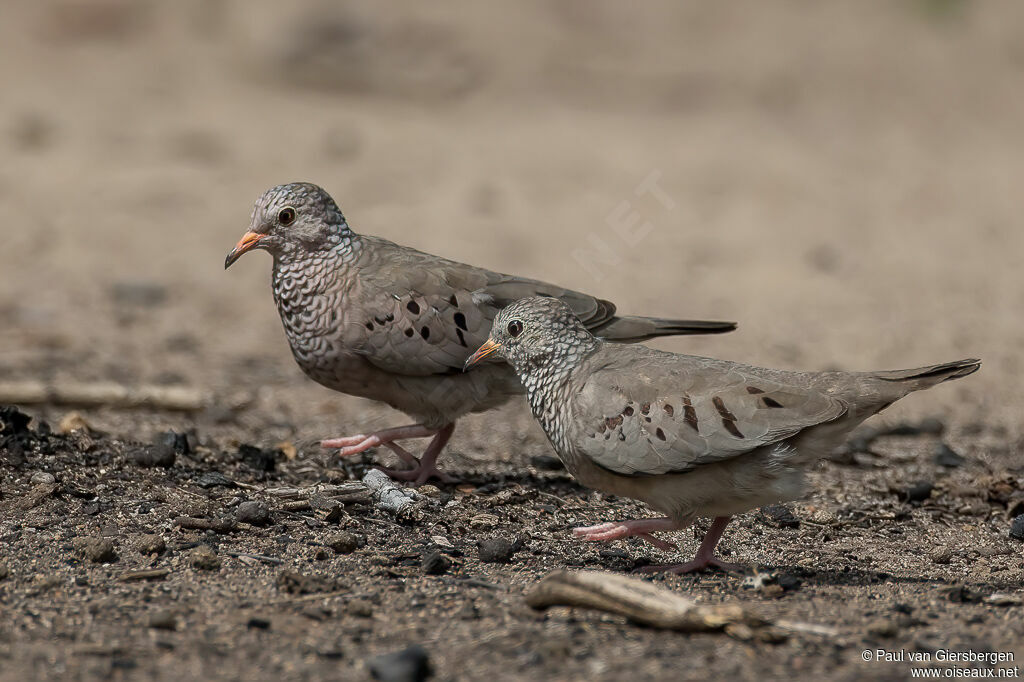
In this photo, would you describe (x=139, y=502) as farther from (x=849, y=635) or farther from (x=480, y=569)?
(x=849, y=635)

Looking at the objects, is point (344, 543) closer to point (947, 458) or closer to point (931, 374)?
point (931, 374)

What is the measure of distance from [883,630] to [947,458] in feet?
9.96

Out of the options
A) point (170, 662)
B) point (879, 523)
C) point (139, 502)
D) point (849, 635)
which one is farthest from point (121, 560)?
point (879, 523)

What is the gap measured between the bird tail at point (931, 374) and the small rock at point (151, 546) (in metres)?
2.80

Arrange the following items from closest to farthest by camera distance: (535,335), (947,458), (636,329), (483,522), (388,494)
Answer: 1. (535,335)
2. (483,522)
3. (388,494)
4. (636,329)
5. (947,458)

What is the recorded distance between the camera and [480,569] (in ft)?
15.7

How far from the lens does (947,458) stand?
680 cm

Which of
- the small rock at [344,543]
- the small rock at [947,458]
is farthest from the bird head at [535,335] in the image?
the small rock at [947,458]

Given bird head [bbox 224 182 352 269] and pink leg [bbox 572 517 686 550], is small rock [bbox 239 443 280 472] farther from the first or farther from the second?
pink leg [bbox 572 517 686 550]

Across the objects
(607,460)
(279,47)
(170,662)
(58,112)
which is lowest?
(170,662)

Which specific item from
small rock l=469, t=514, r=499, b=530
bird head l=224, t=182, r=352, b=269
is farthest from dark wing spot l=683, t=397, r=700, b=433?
bird head l=224, t=182, r=352, b=269

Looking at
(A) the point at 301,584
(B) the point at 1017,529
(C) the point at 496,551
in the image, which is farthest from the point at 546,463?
(A) the point at 301,584

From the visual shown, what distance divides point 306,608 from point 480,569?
0.79m

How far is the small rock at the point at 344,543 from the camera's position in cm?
488
